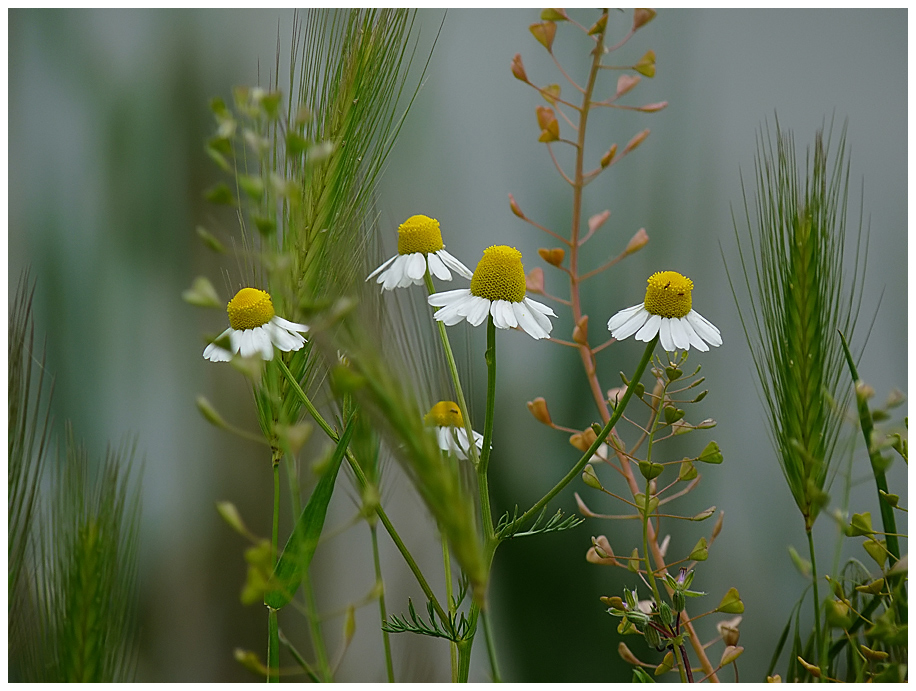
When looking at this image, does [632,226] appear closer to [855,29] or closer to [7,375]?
[855,29]

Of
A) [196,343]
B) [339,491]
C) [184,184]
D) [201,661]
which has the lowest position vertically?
[201,661]

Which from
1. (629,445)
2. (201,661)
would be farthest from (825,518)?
(201,661)

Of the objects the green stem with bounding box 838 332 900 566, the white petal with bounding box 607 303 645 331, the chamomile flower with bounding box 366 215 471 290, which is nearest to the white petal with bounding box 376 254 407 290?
the chamomile flower with bounding box 366 215 471 290

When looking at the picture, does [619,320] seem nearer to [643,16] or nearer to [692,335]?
[692,335]

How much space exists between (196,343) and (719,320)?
447 mm

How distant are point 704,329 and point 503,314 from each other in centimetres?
10

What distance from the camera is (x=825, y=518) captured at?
56cm

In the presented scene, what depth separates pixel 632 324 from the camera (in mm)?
288

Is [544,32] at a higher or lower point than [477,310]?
higher

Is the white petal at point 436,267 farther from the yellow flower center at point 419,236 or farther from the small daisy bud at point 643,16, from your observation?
the small daisy bud at point 643,16

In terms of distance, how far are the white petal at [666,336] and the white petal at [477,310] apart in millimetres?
79

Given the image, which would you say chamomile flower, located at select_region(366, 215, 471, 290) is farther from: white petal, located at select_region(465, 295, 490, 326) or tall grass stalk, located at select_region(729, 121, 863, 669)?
tall grass stalk, located at select_region(729, 121, 863, 669)

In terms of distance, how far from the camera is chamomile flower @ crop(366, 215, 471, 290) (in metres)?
0.31

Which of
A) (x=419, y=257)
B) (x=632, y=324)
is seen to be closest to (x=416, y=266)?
(x=419, y=257)
